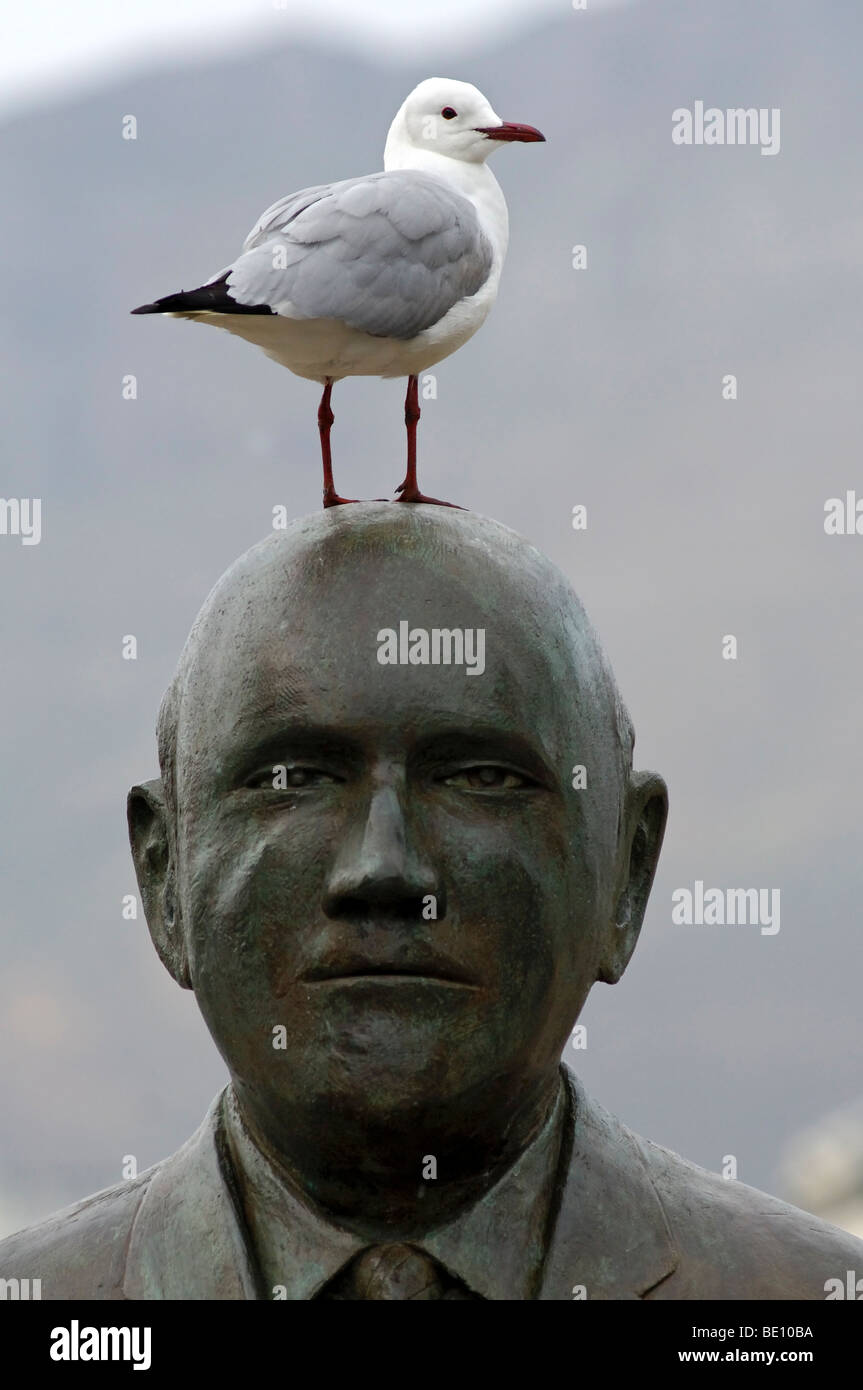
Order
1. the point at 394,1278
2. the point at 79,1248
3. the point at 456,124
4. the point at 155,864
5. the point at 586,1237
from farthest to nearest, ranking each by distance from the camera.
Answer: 1. the point at 456,124
2. the point at 155,864
3. the point at 79,1248
4. the point at 586,1237
5. the point at 394,1278

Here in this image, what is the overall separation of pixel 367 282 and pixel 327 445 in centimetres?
64

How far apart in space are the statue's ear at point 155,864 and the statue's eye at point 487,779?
102 cm

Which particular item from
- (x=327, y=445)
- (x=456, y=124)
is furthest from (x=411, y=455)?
(x=456, y=124)

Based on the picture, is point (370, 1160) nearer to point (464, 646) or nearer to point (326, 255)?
point (464, 646)

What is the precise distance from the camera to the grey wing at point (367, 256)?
556cm

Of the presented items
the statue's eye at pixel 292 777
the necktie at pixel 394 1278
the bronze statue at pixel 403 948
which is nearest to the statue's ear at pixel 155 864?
the bronze statue at pixel 403 948

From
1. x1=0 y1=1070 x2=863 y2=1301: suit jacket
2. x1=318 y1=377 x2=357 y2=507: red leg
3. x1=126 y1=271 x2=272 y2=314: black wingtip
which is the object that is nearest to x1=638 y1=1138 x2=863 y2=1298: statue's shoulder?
x1=0 y1=1070 x2=863 y2=1301: suit jacket

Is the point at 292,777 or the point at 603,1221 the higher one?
the point at 292,777

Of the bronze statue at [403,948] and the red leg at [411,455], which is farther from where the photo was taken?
the red leg at [411,455]

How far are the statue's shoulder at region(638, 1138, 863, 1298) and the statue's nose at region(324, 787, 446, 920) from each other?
1.27 meters

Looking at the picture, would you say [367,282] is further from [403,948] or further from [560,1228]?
[560,1228]

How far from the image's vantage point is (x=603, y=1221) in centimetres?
560

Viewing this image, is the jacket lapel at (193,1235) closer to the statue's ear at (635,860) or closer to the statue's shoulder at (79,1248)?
the statue's shoulder at (79,1248)
